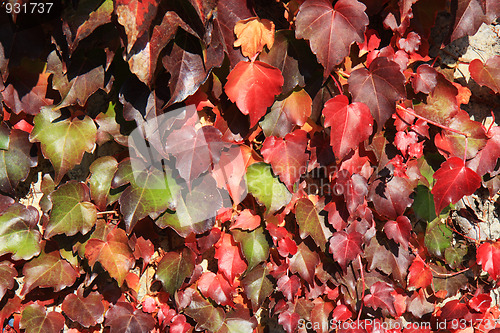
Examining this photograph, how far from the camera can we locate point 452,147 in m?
1.60

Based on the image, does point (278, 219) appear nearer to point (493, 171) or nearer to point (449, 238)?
point (449, 238)

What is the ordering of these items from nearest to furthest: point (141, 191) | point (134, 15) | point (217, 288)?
point (134, 15), point (141, 191), point (217, 288)

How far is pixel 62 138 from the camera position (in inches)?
57.9

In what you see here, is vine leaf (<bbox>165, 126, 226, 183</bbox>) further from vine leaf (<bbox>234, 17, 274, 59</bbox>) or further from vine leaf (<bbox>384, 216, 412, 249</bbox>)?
vine leaf (<bbox>384, 216, 412, 249</bbox>)

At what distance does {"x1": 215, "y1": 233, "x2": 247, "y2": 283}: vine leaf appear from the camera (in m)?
1.62

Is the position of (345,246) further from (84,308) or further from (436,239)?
(84,308)

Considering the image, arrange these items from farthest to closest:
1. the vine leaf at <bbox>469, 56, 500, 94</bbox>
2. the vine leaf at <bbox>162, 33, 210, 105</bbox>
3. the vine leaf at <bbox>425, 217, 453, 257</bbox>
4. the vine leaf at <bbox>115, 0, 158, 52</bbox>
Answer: the vine leaf at <bbox>425, 217, 453, 257</bbox>, the vine leaf at <bbox>469, 56, 500, 94</bbox>, the vine leaf at <bbox>162, 33, 210, 105</bbox>, the vine leaf at <bbox>115, 0, 158, 52</bbox>

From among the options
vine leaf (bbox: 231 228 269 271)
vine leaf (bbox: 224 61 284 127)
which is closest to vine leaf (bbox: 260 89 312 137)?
vine leaf (bbox: 224 61 284 127)

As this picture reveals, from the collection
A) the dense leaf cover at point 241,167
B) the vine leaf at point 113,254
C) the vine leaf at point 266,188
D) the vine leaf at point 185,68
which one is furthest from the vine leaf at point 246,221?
the vine leaf at point 185,68

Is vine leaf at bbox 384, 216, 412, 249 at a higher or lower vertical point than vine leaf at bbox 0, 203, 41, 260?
lower

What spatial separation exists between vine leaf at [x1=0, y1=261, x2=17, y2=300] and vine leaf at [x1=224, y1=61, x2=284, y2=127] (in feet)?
3.85

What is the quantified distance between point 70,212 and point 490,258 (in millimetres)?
1820

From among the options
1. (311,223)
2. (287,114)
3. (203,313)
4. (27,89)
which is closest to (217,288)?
(203,313)

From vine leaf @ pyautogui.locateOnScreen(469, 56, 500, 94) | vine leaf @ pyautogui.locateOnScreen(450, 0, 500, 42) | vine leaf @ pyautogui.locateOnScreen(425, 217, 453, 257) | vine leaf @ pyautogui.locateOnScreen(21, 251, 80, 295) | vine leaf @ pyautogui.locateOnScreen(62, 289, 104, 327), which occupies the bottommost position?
vine leaf @ pyautogui.locateOnScreen(62, 289, 104, 327)
